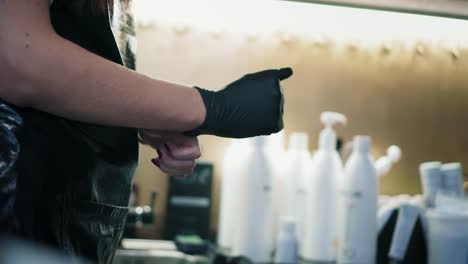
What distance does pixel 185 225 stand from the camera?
1680 mm

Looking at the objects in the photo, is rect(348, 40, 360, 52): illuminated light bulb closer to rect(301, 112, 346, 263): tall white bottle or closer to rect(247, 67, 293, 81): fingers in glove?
rect(301, 112, 346, 263): tall white bottle

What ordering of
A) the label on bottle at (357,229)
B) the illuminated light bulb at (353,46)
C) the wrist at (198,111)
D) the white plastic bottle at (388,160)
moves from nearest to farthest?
the wrist at (198,111) < the label on bottle at (357,229) < the white plastic bottle at (388,160) < the illuminated light bulb at (353,46)

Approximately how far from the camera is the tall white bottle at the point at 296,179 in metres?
1.59

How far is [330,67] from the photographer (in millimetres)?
1904

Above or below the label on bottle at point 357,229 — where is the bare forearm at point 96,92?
above

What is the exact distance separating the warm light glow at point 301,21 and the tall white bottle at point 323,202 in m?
0.40

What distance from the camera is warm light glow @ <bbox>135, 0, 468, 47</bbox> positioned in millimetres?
1656

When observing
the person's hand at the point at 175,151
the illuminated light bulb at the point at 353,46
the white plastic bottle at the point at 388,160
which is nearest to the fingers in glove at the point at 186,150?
the person's hand at the point at 175,151

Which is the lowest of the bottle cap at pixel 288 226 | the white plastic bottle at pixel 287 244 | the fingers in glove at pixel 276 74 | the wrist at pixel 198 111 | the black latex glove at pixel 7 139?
the white plastic bottle at pixel 287 244

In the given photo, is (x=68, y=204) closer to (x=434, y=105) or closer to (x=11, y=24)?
(x=11, y=24)

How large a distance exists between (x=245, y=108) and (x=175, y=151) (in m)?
0.15

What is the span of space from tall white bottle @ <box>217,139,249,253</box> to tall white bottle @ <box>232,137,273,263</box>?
19mm

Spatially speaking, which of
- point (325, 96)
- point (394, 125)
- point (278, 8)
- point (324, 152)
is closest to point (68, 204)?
point (324, 152)

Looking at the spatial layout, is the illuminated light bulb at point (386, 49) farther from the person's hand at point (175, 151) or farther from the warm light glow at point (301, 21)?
the person's hand at point (175, 151)
